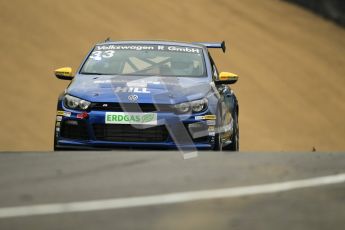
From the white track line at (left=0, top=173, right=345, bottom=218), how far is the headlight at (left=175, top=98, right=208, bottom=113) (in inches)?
145

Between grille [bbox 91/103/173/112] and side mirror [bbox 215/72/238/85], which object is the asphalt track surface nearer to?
grille [bbox 91/103/173/112]

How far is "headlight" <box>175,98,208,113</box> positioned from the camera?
10.4 m

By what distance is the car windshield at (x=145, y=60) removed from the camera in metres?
A: 11.6

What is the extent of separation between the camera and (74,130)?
10.4 metres

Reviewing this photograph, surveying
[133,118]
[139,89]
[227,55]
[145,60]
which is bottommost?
[227,55]

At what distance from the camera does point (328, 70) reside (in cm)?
2575

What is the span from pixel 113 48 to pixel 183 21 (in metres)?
15.0

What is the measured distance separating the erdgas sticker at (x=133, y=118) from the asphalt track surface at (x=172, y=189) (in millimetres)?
1661

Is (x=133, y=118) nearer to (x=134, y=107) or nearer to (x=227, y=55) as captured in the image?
(x=134, y=107)

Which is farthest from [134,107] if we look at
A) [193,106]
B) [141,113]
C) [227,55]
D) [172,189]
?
[227,55]

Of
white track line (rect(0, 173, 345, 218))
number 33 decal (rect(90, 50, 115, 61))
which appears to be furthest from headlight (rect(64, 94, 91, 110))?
white track line (rect(0, 173, 345, 218))

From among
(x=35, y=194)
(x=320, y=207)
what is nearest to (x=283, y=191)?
(x=320, y=207)

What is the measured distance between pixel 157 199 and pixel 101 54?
6.20 metres

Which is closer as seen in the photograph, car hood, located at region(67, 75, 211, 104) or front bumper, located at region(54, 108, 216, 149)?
front bumper, located at region(54, 108, 216, 149)
